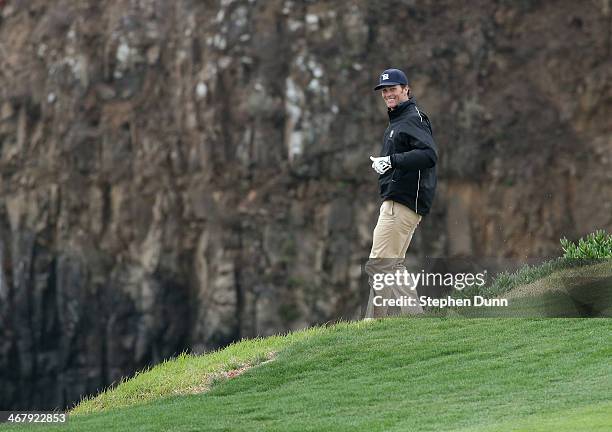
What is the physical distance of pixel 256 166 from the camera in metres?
39.9

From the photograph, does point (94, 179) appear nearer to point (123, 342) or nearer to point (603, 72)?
point (123, 342)

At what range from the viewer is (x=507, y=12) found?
40562mm

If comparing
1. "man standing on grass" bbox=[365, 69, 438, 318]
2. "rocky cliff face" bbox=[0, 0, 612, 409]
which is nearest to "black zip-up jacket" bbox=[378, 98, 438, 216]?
"man standing on grass" bbox=[365, 69, 438, 318]

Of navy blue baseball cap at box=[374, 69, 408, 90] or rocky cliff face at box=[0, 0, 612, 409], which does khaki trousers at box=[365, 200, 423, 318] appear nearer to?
navy blue baseball cap at box=[374, 69, 408, 90]

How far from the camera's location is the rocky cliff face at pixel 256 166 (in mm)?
38844

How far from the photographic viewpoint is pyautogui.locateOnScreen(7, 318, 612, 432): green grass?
34.9 ft

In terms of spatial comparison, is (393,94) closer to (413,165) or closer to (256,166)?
(413,165)

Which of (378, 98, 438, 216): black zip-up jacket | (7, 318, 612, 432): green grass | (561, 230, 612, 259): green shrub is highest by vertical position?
(378, 98, 438, 216): black zip-up jacket

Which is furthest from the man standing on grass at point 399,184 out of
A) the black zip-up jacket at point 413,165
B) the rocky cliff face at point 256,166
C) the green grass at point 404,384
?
the rocky cliff face at point 256,166

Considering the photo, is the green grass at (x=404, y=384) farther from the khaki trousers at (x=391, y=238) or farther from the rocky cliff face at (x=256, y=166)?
the rocky cliff face at (x=256, y=166)

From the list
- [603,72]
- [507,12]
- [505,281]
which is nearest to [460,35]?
[507,12]

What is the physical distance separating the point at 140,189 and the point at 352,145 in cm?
672

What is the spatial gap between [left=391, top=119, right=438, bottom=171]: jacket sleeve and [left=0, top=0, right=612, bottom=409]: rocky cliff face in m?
24.6

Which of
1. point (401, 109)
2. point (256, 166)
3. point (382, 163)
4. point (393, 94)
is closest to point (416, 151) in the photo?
point (382, 163)
